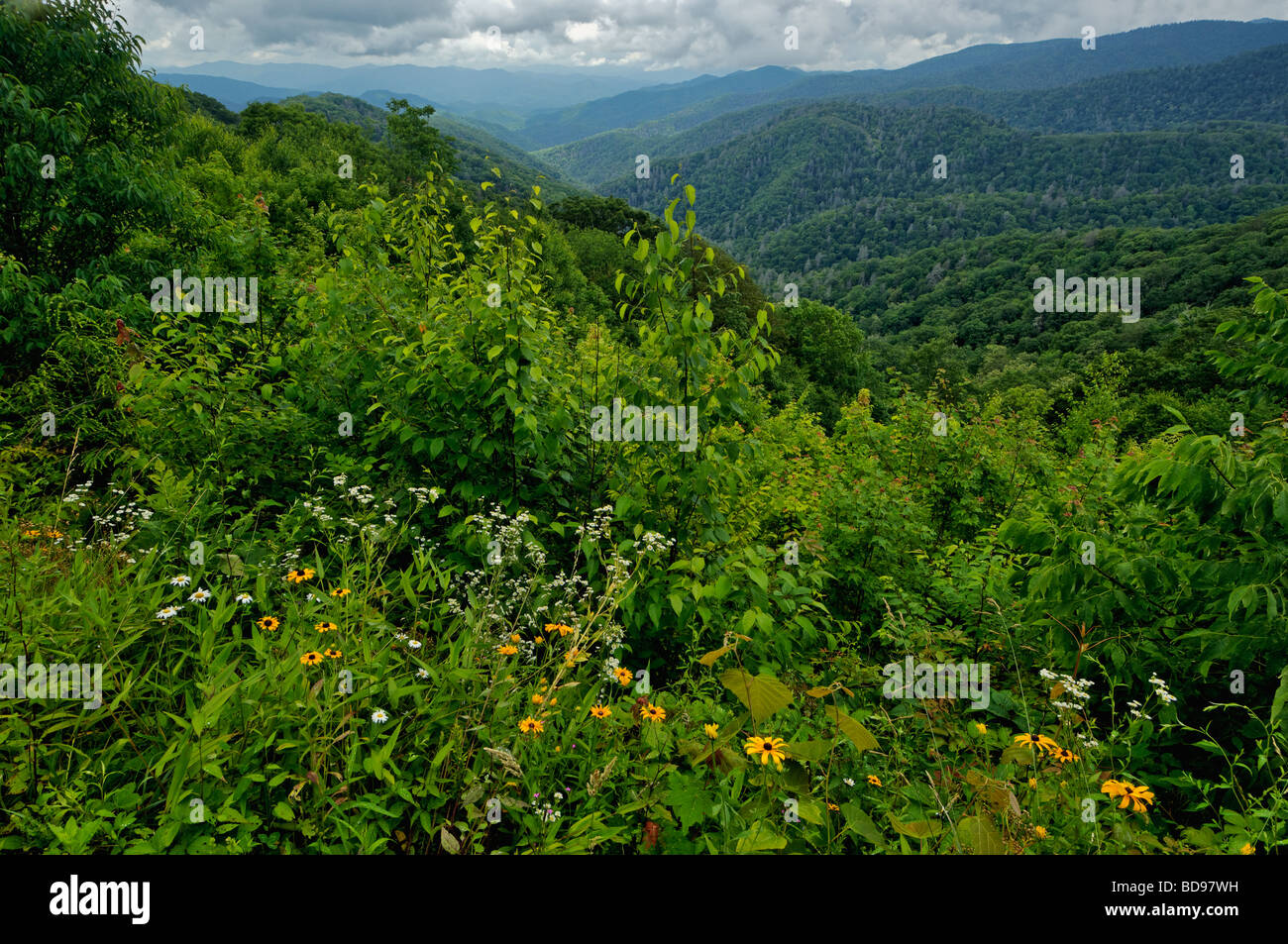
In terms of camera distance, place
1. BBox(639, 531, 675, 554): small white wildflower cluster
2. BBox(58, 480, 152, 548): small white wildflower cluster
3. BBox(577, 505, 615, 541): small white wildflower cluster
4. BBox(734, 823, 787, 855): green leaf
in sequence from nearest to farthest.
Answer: BBox(734, 823, 787, 855): green leaf < BBox(58, 480, 152, 548): small white wildflower cluster < BBox(639, 531, 675, 554): small white wildflower cluster < BBox(577, 505, 615, 541): small white wildflower cluster

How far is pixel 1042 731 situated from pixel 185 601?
4564mm

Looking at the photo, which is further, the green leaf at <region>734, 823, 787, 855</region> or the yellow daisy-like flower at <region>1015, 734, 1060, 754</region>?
the yellow daisy-like flower at <region>1015, 734, 1060, 754</region>

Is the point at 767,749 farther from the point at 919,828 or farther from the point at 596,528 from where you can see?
the point at 596,528

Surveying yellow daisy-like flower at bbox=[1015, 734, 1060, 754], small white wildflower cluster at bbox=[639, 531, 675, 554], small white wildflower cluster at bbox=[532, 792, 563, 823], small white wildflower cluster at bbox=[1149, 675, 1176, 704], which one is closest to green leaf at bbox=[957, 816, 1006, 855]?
yellow daisy-like flower at bbox=[1015, 734, 1060, 754]

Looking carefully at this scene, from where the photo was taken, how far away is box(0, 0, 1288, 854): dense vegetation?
2.21 metres

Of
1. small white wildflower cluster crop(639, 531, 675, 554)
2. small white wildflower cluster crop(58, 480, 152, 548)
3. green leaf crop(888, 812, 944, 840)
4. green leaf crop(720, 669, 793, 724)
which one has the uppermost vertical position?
small white wildflower cluster crop(58, 480, 152, 548)

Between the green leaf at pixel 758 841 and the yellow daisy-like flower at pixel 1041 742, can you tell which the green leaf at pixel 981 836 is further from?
the green leaf at pixel 758 841

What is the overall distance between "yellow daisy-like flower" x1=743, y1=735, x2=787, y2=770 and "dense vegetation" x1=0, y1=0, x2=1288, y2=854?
2 centimetres

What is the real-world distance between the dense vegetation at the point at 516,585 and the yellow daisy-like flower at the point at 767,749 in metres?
0.02

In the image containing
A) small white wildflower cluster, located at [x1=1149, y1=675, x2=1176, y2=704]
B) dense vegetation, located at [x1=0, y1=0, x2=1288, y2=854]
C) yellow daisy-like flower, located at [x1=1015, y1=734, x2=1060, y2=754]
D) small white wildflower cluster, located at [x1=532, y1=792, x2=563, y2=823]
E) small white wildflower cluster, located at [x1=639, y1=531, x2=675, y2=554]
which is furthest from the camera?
small white wildflower cluster, located at [x1=639, y1=531, x2=675, y2=554]

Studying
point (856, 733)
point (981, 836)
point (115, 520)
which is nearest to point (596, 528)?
point (856, 733)

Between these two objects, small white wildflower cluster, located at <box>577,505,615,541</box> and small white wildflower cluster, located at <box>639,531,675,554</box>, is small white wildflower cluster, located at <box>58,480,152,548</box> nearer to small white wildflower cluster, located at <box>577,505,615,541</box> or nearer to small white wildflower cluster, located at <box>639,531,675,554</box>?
small white wildflower cluster, located at <box>577,505,615,541</box>

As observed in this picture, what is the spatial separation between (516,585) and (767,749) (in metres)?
1.56

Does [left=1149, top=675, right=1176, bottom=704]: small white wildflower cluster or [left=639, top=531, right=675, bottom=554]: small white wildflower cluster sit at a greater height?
[left=639, top=531, right=675, bottom=554]: small white wildflower cluster
